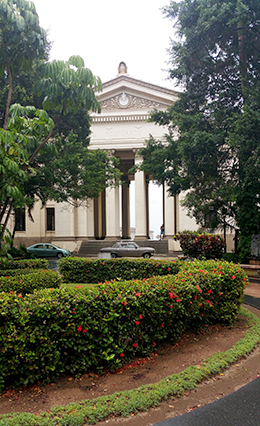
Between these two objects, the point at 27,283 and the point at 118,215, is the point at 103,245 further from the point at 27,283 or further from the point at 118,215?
the point at 27,283

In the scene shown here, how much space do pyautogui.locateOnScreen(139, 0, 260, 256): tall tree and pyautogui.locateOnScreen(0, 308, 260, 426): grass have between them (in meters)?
10.4

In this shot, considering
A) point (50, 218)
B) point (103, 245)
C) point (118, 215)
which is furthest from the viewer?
point (50, 218)

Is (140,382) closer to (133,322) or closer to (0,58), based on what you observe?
(133,322)

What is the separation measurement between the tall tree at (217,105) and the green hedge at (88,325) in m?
9.41

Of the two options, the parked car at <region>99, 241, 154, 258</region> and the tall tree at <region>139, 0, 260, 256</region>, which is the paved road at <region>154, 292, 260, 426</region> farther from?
the parked car at <region>99, 241, 154, 258</region>

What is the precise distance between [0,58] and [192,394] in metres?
9.11

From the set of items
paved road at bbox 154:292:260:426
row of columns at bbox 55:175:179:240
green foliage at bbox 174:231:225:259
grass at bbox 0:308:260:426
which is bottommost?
paved road at bbox 154:292:260:426

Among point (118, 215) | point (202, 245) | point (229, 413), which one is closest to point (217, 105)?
point (202, 245)

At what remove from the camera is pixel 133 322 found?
475 cm

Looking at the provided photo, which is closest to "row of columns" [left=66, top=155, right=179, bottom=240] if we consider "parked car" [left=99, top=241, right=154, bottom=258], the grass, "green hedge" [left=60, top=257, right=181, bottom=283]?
"parked car" [left=99, top=241, right=154, bottom=258]

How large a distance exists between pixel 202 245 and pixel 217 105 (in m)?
7.07

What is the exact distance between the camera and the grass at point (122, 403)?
10.6 feet

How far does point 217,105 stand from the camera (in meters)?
16.0

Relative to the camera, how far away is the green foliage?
13.9 metres
